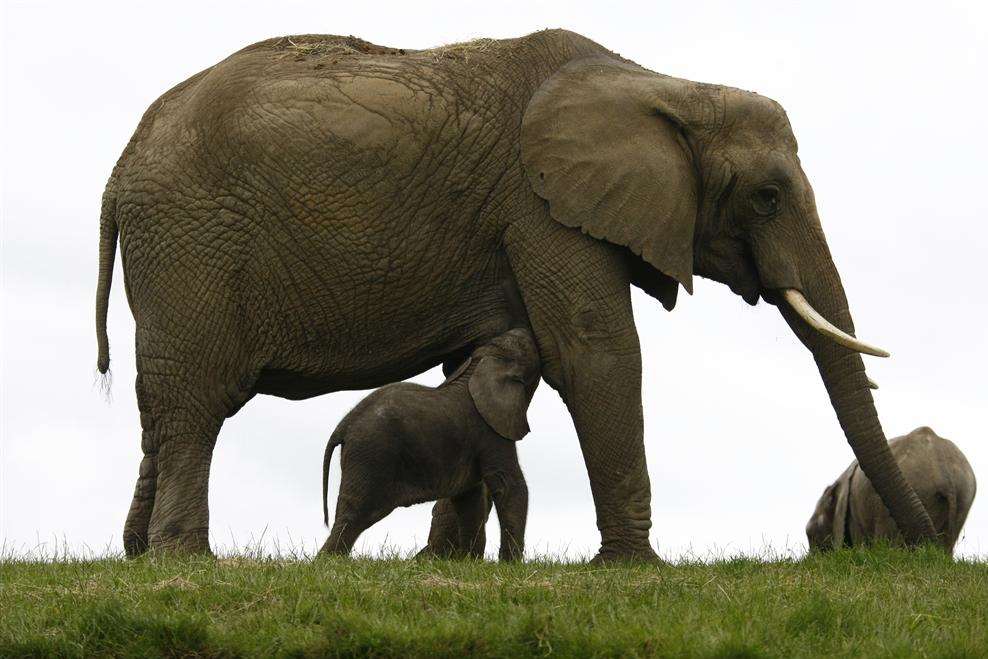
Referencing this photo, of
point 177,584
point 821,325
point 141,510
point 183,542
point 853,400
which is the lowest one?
point 177,584

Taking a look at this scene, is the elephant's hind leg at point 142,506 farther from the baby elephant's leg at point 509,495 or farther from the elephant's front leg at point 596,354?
the elephant's front leg at point 596,354

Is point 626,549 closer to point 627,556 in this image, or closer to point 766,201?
point 627,556

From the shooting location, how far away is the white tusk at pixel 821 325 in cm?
1374

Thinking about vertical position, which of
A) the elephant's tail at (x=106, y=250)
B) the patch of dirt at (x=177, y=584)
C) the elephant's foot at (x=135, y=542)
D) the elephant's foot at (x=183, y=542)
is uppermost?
the elephant's tail at (x=106, y=250)

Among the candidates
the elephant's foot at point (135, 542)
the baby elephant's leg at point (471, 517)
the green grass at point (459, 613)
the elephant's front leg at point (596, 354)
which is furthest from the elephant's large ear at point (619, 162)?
the elephant's foot at point (135, 542)

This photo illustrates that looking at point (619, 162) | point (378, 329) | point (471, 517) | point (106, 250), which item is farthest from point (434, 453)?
point (106, 250)

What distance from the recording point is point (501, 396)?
45.2 feet

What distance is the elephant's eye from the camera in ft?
45.3

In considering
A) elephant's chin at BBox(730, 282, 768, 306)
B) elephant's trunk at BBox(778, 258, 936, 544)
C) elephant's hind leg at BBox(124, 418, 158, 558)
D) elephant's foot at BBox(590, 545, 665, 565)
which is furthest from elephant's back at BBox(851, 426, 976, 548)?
elephant's hind leg at BBox(124, 418, 158, 558)

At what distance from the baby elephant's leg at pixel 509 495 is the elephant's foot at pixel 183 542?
212 centimetres

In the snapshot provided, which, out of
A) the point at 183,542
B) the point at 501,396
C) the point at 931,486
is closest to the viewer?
the point at 183,542

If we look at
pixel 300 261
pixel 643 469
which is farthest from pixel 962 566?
pixel 300 261

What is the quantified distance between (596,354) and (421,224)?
5.07 feet

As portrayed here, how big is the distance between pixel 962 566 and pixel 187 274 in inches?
228
